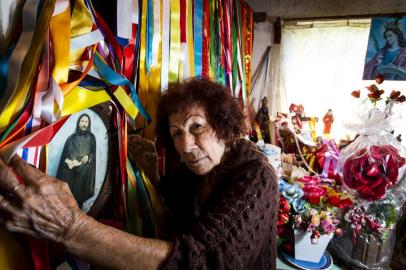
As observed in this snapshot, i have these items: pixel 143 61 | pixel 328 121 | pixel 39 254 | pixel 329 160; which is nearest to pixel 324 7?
pixel 328 121

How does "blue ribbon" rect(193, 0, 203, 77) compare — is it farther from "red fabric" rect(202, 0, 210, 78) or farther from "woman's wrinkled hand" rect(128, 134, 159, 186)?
"woman's wrinkled hand" rect(128, 134, 159, 186)

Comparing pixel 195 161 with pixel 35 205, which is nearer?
pixel 35 205

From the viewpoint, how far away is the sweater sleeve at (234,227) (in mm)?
647

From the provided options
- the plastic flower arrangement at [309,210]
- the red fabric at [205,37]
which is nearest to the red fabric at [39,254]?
the red fabric at [205,37]

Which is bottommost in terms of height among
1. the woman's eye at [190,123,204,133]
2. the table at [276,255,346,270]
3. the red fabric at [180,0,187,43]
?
the table at [276,255,346,270]

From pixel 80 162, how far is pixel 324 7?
286 centimetres

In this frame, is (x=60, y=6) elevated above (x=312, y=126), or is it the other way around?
(x=60, y=6)

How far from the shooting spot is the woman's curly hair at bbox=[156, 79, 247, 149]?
100cm

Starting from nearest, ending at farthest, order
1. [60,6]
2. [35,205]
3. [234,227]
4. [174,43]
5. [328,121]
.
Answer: [35,205]
[60,6]
[234,227]
[174,43]
[328,121]

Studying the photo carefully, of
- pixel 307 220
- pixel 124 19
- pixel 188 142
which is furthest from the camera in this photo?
pixel 307 220

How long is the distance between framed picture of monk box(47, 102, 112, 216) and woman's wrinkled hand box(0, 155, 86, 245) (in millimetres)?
162

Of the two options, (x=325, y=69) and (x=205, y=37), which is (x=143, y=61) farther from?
(x=325, y=69)

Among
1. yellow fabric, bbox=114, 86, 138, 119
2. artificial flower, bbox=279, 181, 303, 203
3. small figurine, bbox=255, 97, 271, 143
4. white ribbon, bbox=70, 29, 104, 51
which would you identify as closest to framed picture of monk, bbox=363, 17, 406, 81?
small figurine, bbox=255, 97, 271, 143

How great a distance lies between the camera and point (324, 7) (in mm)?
2674
